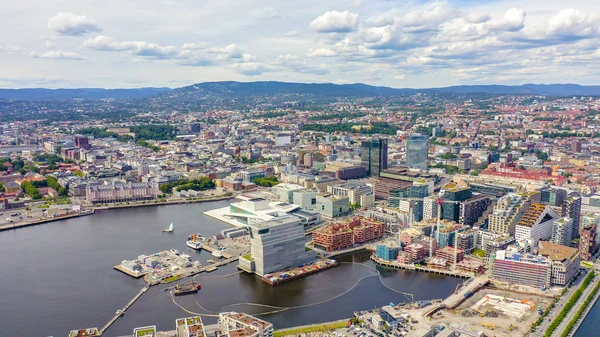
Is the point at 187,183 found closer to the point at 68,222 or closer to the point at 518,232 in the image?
the point at 68,222

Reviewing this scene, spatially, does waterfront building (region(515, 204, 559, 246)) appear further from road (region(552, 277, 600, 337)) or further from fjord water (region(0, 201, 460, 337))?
fjord water (region(0, 201, 460, 337))

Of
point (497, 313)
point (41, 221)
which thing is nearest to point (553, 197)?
point (497, 313)

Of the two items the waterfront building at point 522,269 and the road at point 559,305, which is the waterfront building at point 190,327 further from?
the waterfront building at point 522,269

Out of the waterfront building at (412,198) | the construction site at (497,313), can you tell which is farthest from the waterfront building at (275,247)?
the waterfront building at (412,198)

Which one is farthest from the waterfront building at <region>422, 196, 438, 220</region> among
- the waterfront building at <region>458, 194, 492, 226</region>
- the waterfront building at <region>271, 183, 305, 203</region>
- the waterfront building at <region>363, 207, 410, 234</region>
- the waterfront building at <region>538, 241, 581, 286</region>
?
the waterfront building at <region>271, 183, 305, 203</region>

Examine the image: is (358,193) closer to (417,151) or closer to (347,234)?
(347,234)

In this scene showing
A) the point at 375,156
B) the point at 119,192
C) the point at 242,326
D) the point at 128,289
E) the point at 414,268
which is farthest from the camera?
the point at 375,156

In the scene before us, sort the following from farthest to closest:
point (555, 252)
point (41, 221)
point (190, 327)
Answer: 1. point (41, 221)
2. point (555, 252)
3. point (190, 327)
